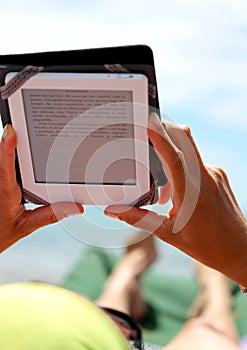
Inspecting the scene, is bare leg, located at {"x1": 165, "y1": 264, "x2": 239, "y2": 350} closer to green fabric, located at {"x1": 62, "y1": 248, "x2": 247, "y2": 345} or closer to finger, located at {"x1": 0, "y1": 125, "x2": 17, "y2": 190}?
green fabric, located at {"x1": 62, "y1": 248, "x2": 247, "y2": 345}

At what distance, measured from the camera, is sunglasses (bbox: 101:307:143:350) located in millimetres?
1594

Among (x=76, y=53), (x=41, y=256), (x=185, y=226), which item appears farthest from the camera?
(x=41, y=256)

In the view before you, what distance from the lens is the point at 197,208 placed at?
111cm

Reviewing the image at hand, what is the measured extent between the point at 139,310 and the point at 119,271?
0.19 metres

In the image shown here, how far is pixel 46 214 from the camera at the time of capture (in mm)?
1197

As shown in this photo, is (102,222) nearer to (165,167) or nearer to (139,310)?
(165,167)

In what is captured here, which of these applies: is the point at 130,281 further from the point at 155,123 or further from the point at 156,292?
the point at 155,123

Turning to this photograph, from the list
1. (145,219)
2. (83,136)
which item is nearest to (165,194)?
(145,219)

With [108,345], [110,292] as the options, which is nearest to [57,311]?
[108,345]

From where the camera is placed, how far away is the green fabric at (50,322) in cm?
113

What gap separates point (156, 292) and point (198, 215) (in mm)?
1779

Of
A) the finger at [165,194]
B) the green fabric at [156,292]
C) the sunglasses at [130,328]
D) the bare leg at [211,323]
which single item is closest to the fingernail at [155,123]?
the finger at [165,194]

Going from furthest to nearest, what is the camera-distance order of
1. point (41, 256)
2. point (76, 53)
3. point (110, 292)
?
point (41, 256)
point (110, 292)
point (76, 53)

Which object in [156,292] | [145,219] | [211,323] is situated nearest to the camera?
[145,219]
